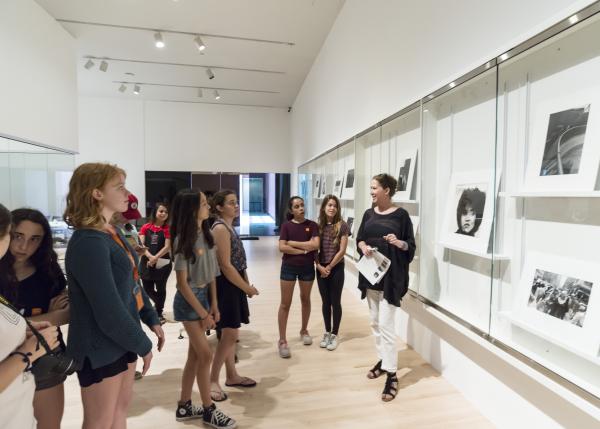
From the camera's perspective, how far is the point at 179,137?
35.7ft

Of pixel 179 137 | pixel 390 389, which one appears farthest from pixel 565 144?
pixel 179 137

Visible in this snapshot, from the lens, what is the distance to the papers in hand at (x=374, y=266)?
2.73 metres

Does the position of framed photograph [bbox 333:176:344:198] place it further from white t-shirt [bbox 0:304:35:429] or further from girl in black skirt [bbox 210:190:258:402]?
white t-shirt [bbox 0:304:35:429]

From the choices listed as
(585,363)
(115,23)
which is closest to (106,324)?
(585,363)

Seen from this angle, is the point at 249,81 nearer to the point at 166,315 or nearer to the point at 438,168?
the point at 166,315

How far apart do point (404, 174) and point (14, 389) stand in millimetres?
3306

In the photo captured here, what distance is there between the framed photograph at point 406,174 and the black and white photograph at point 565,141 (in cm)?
153

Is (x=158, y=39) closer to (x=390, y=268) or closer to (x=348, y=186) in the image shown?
(x=348, y=186)

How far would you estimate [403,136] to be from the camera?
3689mm

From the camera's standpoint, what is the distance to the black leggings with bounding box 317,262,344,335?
3490 mm

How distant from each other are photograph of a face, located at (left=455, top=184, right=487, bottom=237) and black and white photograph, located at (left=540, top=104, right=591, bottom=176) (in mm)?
547

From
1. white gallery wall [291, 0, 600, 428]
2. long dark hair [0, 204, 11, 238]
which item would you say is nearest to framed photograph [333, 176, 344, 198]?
white gallery wall [291, 0, 600, 428]

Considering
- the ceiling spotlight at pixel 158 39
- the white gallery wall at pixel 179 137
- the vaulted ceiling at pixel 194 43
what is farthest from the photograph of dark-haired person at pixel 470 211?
the white gallery wall at pixel 179 137

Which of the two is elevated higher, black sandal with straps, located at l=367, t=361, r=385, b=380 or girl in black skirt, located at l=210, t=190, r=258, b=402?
girl in black skirt, located at l=210, t=190, r=258, b=402
